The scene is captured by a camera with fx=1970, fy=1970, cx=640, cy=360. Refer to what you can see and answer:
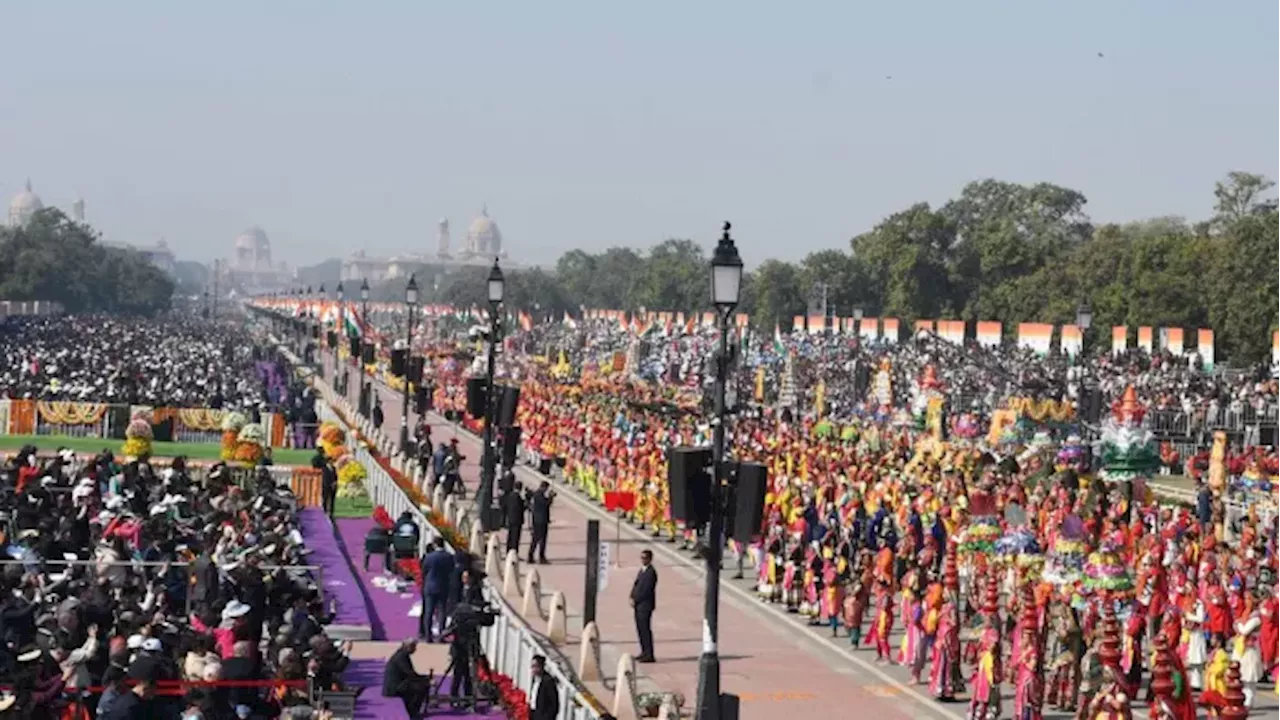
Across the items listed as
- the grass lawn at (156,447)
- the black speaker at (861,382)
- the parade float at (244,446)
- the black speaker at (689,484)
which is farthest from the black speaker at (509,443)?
the black speaker at (861,382)

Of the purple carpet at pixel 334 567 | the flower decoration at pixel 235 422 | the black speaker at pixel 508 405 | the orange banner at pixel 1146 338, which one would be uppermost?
the orange banner at pixel 1146 338

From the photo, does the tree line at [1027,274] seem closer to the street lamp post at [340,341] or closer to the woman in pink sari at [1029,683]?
the street lamp post at [340,341]

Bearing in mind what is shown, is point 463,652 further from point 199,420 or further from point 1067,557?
point 199,420

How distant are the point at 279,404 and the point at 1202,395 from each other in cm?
2737

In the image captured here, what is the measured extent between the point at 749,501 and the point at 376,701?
191 inches

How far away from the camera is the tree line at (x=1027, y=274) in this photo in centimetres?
8488

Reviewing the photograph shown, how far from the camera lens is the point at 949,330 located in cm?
9544

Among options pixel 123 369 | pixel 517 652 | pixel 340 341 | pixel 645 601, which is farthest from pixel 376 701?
pixel 340 341

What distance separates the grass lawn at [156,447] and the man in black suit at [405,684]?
25.9 metres

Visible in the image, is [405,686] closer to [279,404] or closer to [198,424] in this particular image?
[198,424]

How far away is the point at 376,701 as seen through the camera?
18.2 meters

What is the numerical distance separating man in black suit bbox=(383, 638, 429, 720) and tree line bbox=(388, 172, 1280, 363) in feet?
214

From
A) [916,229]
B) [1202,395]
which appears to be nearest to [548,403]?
[1202,395]

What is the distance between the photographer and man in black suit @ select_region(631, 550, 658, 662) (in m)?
22.7
